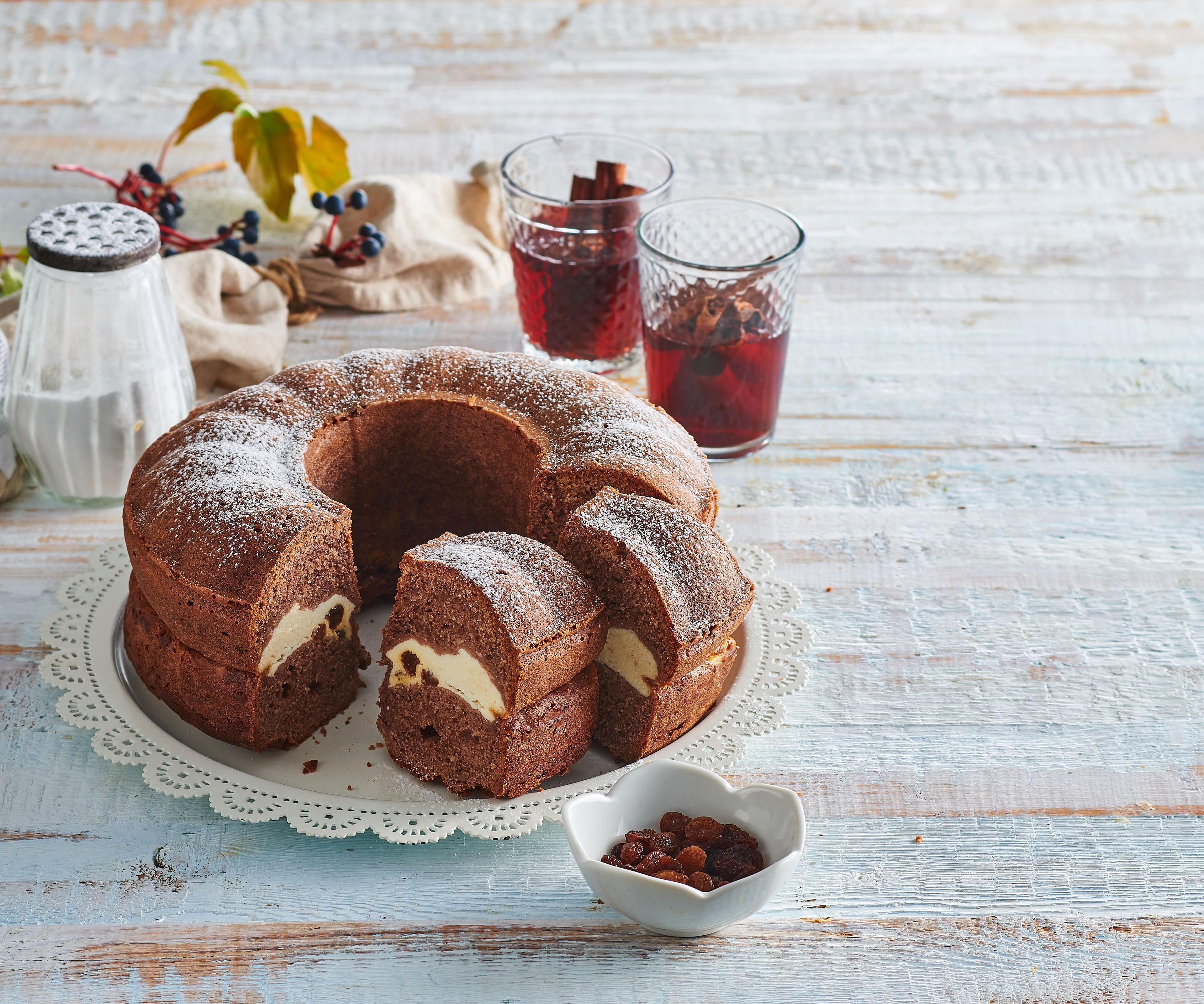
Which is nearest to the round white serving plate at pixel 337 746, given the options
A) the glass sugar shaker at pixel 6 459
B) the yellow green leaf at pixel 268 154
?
the glass sugar shaker at pixel 6 459

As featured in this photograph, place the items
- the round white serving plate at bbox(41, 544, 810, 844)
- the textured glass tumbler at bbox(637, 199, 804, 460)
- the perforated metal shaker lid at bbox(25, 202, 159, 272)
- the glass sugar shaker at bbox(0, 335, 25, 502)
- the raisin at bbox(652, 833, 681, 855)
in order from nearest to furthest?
the raisin at bbox(652, 833, 681, 855) < the round white serving plate at bbox(41, 544, 810, 844) < the perforated metal shaker lid at bbox(25, 202, 159, 272) < the glass sugar shaker at bbox(0, 335, 25, 502) < the textured glass tumbler at bbox(637, 199, 804, 460)

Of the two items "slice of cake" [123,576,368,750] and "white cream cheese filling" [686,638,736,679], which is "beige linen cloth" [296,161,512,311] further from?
"white cream cheese filling" [686,638,736,679]

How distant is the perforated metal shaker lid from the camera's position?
2781 mm

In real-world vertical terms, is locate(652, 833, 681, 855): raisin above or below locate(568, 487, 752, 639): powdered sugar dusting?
below

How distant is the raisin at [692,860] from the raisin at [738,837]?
0.07 m

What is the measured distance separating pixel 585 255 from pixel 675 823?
1.78 m

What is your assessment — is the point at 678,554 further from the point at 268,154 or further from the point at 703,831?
the point at 268,154

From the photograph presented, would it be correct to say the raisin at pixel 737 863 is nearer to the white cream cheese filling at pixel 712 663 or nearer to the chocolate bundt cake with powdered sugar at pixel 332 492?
the white cream cheese filling at pixel 712 663

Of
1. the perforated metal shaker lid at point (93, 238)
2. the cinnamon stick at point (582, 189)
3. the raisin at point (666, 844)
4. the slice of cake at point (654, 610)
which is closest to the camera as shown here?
the raisin at point (666, 844)

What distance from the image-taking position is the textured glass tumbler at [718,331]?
3178 mm

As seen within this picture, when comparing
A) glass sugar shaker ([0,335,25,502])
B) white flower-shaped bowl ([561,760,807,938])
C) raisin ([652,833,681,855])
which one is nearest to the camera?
white flower-shaped bowl ([561,760,807,938])

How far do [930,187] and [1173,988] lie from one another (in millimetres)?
3262

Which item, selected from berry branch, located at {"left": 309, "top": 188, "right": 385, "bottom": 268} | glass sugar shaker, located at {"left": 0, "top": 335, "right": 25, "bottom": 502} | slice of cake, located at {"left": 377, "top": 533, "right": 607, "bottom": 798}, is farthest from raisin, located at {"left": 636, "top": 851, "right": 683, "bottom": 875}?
berry branch, located at {"left": 309, "top": 188, "right": 385, "bottom": 268}

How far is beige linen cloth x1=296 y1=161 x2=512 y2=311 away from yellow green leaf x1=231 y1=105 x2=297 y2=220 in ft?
0.44
